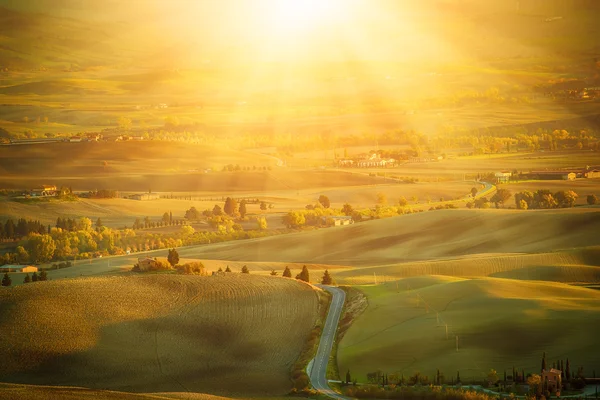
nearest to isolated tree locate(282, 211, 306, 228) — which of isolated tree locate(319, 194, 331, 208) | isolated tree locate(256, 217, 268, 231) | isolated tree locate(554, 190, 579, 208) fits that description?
isolated tree locate(256, 217, 268, 231)

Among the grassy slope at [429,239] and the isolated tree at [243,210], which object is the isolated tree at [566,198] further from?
the isolated tree at [243,210]

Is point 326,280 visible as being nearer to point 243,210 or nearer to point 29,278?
point 29,278

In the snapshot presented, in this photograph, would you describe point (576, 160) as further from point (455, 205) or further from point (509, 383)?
point (509, 383)

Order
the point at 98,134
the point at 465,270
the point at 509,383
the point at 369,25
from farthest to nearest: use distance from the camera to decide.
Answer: the point at 369,25, the point at 98,134, the point at 465,270, the point at 509,383

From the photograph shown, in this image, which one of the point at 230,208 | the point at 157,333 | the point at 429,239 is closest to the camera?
the point at 157,333

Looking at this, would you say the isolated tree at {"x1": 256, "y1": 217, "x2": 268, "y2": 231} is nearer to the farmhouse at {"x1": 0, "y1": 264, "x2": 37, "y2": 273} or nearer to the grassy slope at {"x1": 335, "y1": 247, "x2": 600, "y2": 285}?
the grassy slope at {"x1": 335, "y1": 247, "x2": 600, "y2": 285}

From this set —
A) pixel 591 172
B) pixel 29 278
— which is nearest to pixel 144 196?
pixel 29 278

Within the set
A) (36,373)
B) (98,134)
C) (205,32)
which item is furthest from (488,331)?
(205,32)
